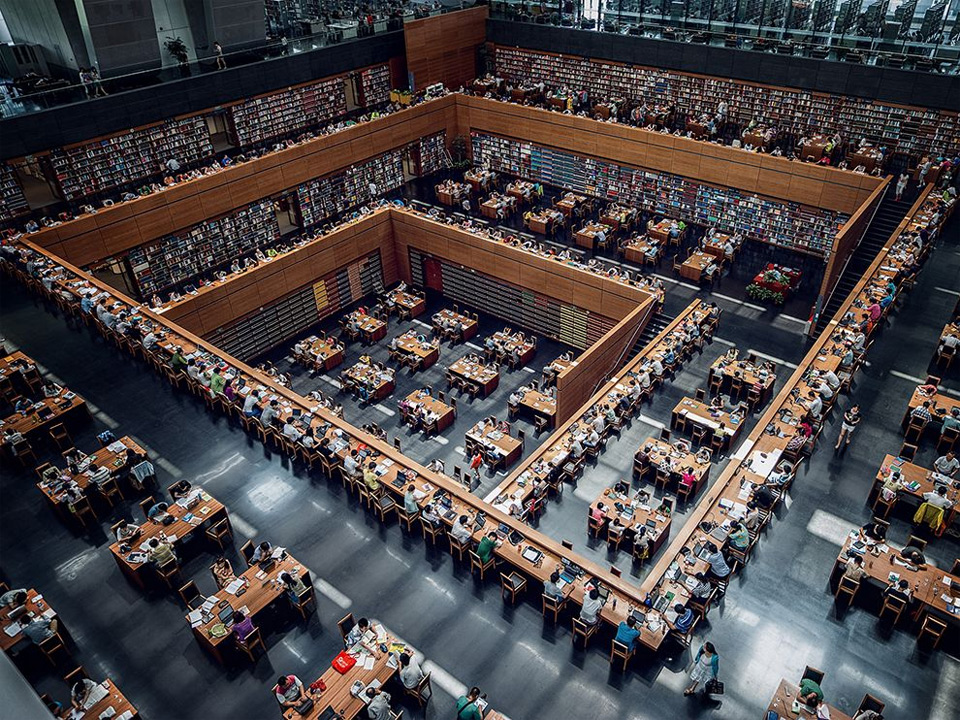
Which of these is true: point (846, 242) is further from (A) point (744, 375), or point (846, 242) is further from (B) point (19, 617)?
(B) point (19, 617)

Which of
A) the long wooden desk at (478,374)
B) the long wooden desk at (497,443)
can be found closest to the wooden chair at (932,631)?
the long wooden desk at (497,443)

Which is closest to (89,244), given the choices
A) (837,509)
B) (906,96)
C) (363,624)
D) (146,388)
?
(146,388)

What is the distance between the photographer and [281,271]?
19406mm

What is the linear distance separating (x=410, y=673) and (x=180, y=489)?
16.7 feet

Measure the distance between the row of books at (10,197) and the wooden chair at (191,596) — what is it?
12.9 m

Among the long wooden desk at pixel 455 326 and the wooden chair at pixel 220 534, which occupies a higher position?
the wooden chair at pixel 220 534

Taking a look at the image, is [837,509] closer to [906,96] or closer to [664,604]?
[664,604]

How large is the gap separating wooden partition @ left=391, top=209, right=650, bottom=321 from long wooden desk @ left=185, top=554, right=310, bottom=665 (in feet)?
36.7

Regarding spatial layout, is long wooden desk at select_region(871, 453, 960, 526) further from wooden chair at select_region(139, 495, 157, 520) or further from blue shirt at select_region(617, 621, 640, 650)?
wooden chair at select_region(139, 495, 157, 520)

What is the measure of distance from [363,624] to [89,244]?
13.8 metres

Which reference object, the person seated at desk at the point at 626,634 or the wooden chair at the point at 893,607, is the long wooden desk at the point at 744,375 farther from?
the person seated at desk at the point at 626,634

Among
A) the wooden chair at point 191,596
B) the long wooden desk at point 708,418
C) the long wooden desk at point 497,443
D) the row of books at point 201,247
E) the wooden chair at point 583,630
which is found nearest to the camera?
the wooden chair at point 583,630

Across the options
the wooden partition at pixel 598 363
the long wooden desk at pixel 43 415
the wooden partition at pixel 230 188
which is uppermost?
the wooden partition at pixel 230 188

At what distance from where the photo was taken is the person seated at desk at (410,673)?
8375 millimetres
